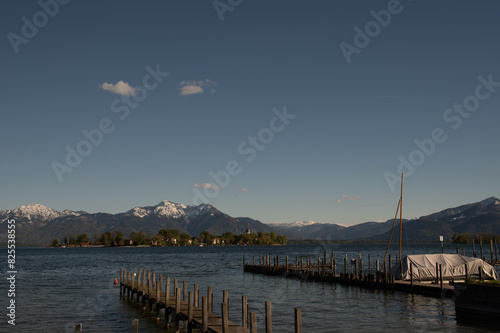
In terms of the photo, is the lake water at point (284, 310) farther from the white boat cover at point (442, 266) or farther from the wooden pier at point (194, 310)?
the white boat cover at point (442, 266)

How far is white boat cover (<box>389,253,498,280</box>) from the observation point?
4444 cm

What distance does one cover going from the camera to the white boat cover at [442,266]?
44438 millimetres

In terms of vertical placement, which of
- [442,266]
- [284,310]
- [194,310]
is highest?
[442,266]

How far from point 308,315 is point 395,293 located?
1404cm

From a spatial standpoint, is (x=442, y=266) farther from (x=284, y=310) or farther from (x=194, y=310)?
(x=194, y=310)

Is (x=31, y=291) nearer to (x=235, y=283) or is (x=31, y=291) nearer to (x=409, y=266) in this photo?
(x=235, y=283)

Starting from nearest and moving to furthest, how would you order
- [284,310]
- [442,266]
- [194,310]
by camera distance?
[194,310], [284,310], [442,266]

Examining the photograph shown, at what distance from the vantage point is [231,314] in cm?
3209

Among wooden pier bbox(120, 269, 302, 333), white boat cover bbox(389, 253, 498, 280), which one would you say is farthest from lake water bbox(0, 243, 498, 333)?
white boat cover bbox(389, 253, 498, 280)

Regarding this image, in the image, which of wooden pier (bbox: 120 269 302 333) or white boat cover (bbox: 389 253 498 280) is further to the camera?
white boat cover (bbox: 389 253 498 280)

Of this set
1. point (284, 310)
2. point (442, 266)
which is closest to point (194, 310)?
point (284, 310)

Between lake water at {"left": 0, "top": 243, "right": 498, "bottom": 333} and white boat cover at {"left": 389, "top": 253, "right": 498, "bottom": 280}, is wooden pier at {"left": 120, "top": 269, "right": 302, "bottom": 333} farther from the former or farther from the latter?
white boat cover at {"left": 389, "top": 253, "right": 498, "bottom": 280}

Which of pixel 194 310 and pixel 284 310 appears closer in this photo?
pixel 194 310

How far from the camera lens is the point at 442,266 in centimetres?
4528
